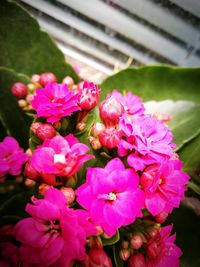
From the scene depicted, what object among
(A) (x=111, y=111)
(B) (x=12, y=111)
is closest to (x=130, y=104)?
(A) (x=111, y=111)

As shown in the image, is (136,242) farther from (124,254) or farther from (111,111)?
(111,111)

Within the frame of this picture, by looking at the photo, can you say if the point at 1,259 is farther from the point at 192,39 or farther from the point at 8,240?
the point at 192,39

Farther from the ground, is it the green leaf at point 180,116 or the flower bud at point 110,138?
the green leaf at point 180,116

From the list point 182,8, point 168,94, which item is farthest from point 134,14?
point 168,94

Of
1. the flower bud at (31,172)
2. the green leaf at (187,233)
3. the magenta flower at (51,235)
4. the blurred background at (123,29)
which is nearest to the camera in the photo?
the magenta flower at (51,235)

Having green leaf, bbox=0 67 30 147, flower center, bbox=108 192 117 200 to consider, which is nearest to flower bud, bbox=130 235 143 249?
flower center, bbox=108 192 117 200

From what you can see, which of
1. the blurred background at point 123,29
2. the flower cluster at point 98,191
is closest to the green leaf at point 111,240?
the flower cluster at point 98,191

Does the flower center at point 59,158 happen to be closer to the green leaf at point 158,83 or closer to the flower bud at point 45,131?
the flower bud at point 45,131
